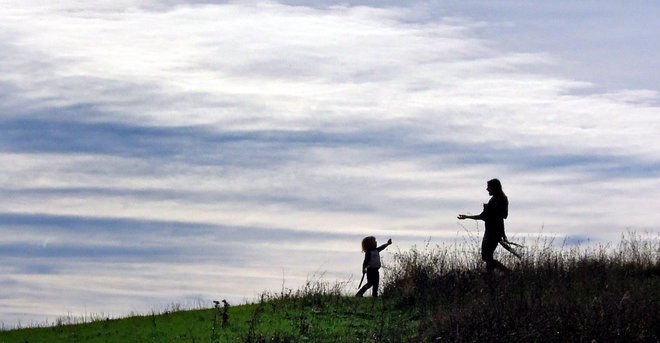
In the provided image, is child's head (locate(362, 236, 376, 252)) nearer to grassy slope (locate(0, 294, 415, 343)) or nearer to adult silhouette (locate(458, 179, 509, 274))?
grassy slope (locate(0, 294, 415, 343))

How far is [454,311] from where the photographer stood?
16.1 m

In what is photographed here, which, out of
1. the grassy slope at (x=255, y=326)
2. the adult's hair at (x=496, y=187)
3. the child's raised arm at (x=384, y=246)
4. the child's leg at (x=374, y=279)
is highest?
the adult's hair at (x=496, y=187)

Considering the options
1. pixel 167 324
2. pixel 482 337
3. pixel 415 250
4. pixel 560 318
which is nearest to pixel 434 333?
pixel 482 337

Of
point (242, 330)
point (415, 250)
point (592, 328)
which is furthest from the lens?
point (415, 250)

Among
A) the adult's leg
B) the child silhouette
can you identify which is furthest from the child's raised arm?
the adult's leg

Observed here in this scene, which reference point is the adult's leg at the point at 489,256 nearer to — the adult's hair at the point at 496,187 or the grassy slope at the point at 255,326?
the adult's hair at the point at 496,187

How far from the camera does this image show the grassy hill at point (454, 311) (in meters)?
14.4

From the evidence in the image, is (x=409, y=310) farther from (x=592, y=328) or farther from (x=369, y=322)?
(x=592, y=328)

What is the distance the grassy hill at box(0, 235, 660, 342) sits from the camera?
47.1ft

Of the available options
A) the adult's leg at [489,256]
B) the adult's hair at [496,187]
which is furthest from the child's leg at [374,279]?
the adult's hair at [496,187]

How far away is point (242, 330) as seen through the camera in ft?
55.0

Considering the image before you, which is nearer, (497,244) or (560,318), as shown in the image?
(560,318)

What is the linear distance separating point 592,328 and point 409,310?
222 inches

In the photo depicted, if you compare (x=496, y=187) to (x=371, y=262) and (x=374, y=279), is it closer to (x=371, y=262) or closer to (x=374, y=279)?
(x=371, y=262)
